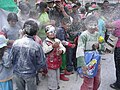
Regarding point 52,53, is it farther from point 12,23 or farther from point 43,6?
point 43,6

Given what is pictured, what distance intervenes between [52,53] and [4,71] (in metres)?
1.12

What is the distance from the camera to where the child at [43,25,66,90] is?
162 inches

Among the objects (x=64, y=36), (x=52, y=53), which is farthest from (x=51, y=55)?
(x=64, y=36)

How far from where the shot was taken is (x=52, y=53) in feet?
13.8

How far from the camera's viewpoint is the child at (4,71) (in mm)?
3207

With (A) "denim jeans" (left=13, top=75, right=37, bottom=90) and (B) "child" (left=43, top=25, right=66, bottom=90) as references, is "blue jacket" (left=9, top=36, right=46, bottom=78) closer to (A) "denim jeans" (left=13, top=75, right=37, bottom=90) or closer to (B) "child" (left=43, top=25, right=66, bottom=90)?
(A) "denim jeans" (left=13, top=75, right=37, bottom=90)

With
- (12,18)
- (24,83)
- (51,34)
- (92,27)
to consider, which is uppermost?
(12,18)

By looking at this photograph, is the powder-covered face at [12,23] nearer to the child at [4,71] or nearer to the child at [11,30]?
the child at [11,30]

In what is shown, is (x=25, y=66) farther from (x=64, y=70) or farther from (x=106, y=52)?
(x=106, y=52)

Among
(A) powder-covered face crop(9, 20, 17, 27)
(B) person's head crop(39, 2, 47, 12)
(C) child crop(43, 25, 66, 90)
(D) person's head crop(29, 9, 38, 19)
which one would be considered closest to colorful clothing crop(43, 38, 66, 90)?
(C) child crop(43, 25, 66, 90)

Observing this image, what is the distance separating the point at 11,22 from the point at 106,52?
383 centimetres

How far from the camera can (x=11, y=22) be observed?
401cm

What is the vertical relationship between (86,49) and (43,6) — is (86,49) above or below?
below

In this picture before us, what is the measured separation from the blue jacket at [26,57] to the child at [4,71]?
15 centimetres
